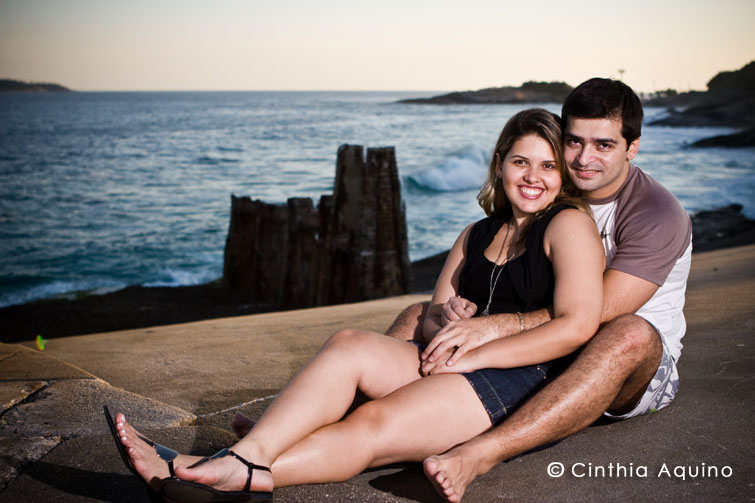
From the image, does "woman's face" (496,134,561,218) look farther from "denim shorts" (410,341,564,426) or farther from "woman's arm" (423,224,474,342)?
"denim shorts" (410,341,564,426)

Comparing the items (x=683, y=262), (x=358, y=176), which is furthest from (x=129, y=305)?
(x=683, y=262)

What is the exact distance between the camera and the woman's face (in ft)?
10.2

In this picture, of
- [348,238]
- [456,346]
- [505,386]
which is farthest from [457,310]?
[348,238]

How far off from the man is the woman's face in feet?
0.49

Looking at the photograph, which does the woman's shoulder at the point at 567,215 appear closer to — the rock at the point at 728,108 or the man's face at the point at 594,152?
the man's face at the point at 594,152

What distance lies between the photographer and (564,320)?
111 inches

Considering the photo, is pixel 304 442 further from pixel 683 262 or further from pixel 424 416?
pixel 683 262

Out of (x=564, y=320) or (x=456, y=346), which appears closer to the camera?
(x=564, y=320)

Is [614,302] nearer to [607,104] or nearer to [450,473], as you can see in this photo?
[607,104]

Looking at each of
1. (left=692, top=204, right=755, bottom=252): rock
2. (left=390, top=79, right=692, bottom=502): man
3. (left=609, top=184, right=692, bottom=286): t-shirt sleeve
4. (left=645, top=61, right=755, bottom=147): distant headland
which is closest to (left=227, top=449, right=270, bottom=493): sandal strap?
(left=390, top=79, right=692, bottom=502): man

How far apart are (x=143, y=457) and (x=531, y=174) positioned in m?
2.08

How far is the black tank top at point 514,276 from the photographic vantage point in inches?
120

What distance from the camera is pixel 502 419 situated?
2795 millimetres

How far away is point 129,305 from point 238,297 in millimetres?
2136
